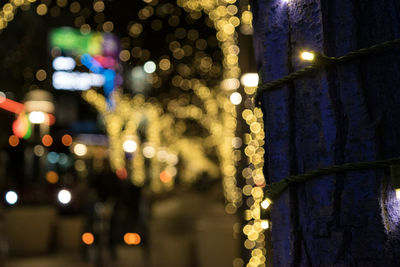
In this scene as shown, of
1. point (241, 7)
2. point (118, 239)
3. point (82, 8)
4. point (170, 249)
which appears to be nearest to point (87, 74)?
point (82, 8)

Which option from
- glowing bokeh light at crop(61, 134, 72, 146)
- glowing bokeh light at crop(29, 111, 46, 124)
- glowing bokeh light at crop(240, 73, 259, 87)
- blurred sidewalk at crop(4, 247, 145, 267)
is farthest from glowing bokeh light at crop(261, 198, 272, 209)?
glowing bokeh light at crop(61, 134, 72, 146)

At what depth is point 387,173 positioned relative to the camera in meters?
1.40

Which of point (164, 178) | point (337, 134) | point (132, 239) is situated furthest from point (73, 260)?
point (164, 178)

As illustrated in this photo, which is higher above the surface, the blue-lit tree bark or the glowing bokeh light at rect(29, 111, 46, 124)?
the glowing bokeh light at rect(29, 111, 46, 124)

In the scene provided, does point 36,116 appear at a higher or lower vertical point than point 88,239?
higher

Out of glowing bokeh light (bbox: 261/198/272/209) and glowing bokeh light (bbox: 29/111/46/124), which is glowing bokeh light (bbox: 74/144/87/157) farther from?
glowing bokeh light (bbox: 261/198/272/209)

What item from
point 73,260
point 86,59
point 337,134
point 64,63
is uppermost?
point 86,59

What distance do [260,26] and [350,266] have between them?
2.74ft

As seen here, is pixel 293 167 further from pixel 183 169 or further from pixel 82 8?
pixel 183 169

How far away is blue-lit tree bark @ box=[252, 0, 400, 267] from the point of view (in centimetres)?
141

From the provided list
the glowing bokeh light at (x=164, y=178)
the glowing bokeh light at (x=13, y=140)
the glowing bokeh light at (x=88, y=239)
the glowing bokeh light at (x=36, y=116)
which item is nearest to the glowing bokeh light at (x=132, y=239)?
the glowing bokeh light at (x=88, y=239)

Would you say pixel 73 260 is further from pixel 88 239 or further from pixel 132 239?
pixel 132 239

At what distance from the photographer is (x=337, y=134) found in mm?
1470

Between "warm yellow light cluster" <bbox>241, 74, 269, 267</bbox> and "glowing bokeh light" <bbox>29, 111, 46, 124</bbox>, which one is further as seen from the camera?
"glowing bokeh light" <bbox>29, 111, 46, 124</bbox>
